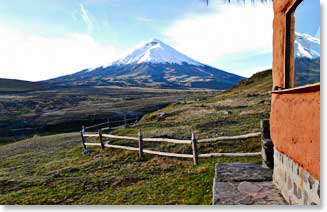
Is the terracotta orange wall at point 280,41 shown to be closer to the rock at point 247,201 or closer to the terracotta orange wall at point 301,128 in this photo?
the terracotta orange wall at point 301,128

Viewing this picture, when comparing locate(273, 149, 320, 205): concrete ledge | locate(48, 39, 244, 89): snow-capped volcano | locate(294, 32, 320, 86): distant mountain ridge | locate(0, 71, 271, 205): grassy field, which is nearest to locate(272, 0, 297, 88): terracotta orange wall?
locate(294, 32, 320, 86): distant mountain ridge

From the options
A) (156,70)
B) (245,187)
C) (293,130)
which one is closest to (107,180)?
(245,187)

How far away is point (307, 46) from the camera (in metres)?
3.93

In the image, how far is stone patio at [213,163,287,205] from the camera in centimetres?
438

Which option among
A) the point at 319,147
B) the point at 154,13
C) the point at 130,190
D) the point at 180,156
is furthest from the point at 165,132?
the point at 319,147

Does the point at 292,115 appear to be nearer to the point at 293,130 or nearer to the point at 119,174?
the point at 293,130

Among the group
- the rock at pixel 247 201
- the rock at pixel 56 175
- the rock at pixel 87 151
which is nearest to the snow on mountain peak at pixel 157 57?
the rock at pixel 87 151

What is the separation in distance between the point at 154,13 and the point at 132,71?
174631mm

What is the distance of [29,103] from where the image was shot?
48.4 m

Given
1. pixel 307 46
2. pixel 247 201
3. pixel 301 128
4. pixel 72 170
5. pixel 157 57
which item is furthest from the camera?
pixel 157 57

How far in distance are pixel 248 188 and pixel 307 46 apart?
216 centimetres

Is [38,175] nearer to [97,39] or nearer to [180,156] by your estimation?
[180,156]

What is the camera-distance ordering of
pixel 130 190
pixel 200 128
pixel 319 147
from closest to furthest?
1. pixel 319 147
2. pixel 130 190
3. pixel 200 128

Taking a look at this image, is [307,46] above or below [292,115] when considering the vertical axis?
above
